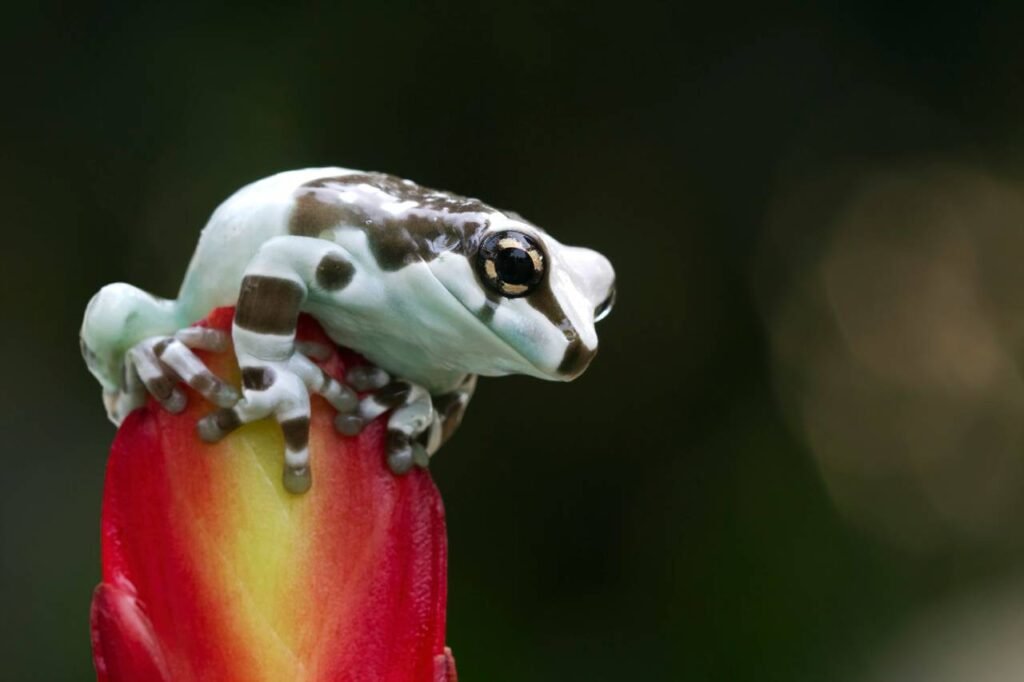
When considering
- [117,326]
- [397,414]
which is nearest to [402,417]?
[397,414]

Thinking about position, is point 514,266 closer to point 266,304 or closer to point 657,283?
point 266,304

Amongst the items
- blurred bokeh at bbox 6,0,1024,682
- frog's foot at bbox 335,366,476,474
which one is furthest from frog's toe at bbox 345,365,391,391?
blurred bokeh at bbox 6,0,1024,682

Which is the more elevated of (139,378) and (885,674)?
(139,378)

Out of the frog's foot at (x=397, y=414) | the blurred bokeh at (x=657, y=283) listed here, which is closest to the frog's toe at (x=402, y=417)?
the frog's foot at (x=397, y=414)

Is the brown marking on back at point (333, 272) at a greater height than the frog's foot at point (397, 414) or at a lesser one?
greater

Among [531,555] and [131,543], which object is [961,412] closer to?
[531,555]

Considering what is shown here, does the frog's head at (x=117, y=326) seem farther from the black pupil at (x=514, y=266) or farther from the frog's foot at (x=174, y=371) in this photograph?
the black pupil at (x=514, y=266)

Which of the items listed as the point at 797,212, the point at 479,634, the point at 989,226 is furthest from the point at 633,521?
the point at 989,226
